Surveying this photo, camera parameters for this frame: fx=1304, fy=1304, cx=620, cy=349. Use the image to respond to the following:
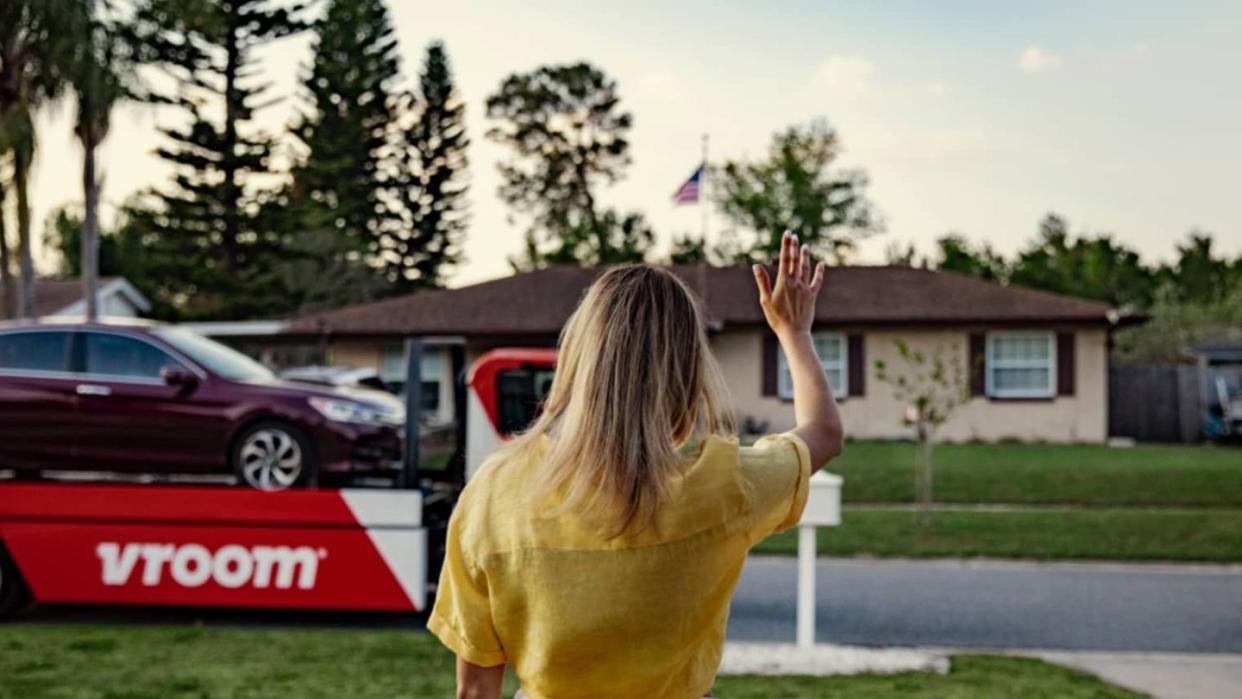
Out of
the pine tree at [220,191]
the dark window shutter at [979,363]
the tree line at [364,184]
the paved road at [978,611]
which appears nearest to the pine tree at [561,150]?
the tree line at [364,184]

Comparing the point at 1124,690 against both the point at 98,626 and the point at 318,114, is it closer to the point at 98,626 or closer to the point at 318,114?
the point at 98,626

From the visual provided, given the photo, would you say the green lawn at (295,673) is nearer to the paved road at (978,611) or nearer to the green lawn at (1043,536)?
the paved road at (978,611)

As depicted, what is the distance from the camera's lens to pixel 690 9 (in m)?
11.1

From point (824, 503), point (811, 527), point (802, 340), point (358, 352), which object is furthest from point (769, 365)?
point (802, 340)

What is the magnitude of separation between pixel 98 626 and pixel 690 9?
22.5 feet

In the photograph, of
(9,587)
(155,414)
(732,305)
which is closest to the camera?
(155,414)

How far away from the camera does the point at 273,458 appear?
31.3 feet

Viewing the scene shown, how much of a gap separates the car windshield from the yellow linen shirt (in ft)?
25.7

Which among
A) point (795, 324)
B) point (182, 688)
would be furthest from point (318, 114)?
point (795, 324)

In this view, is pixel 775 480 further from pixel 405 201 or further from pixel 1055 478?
pixel 405 201

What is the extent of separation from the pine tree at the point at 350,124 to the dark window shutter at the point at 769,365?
24008 mm

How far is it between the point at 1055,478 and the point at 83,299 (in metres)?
33.5

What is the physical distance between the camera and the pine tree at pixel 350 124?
51281 mm

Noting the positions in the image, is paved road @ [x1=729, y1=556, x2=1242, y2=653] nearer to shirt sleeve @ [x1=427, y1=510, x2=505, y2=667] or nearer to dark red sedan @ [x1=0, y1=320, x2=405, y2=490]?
dark red sedan @ [x1=0, y1=320, x2=405, y2=490]
